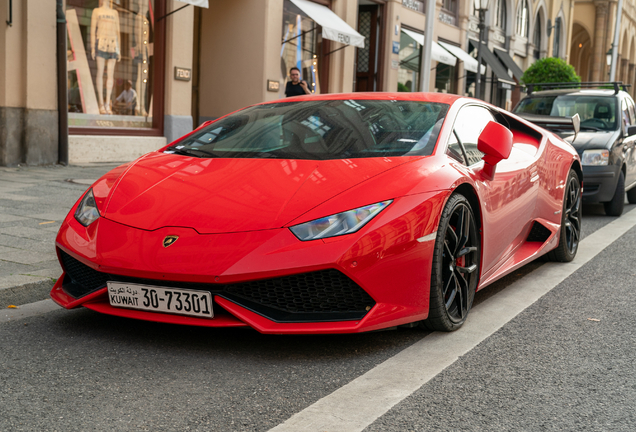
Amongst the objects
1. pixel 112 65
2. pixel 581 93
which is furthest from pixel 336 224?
pixel 112 65

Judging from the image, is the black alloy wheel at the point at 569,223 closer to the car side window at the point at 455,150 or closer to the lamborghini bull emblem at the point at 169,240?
the car side window at the point at 455,150

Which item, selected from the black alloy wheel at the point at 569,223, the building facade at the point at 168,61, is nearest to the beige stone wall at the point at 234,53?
the building facade at the point at 168,61

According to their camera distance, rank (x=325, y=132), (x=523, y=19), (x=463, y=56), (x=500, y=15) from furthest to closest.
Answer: (x=523, y=19) → (x=500, y=15) → (x=463, y=56) → (x=325, y=132)

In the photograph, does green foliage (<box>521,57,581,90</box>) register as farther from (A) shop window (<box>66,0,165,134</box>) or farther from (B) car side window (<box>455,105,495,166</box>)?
(B) car side window (<box>455,105,495,166</box>)

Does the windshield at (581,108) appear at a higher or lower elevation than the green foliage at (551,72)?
lower

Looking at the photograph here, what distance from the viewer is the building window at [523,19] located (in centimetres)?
3309

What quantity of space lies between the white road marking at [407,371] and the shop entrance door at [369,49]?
16.6 metres

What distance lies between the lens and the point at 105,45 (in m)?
12.3

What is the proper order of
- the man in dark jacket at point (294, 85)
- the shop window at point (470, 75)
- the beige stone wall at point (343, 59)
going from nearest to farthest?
the man in dark jacket at point (294, 85), the beige stone wall at point (343, 59), the shop window at point (470, 75)

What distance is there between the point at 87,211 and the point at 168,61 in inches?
394

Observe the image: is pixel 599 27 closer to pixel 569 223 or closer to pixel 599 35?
pixel 599 35

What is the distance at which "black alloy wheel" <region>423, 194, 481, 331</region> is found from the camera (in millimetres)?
3432

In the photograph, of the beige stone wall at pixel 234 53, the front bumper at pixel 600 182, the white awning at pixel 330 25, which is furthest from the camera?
the white awning at pixel 330 25

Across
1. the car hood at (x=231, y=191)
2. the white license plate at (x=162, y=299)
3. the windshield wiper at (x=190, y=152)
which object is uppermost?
the windshield wiper at (x=190, y=152)
